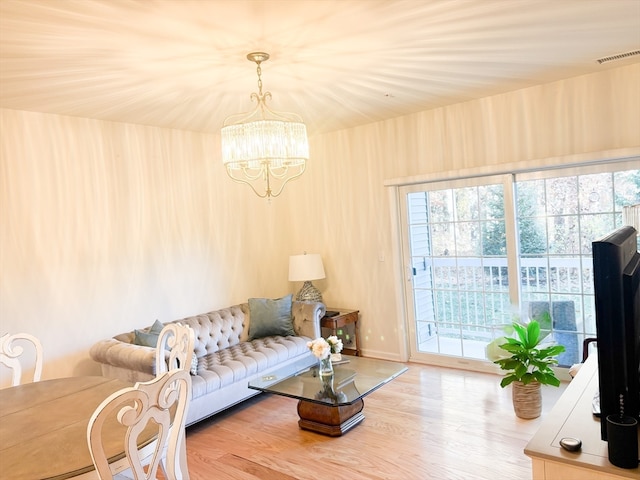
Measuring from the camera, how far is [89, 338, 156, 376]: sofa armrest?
3.34m

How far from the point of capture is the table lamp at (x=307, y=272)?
5.12 m

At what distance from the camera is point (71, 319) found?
150 inches

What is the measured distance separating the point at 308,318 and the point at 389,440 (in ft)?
5.75

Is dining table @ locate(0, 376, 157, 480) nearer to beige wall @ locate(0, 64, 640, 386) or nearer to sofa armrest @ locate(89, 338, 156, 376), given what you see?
sofa armrest @ locate(89, 338, 156, 376)

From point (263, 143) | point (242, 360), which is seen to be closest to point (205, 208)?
point (242, 360)

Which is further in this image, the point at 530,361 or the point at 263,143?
the point at 530,361

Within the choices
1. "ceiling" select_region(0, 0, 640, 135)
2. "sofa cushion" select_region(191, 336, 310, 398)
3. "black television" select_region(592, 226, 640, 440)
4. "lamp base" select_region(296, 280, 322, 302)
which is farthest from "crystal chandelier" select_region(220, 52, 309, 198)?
"lamp base" select_region(296, 280, 322, 302)

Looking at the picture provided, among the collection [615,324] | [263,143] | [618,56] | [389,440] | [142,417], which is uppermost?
[618,56]

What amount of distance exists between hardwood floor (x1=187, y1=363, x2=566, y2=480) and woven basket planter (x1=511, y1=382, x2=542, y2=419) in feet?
0.18

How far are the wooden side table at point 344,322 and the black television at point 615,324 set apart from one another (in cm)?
364

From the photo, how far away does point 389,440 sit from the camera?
321 centimetres

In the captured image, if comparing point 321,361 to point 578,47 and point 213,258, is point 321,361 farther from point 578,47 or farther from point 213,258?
point 578,47

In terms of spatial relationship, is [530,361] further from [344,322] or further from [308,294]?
[308,294]

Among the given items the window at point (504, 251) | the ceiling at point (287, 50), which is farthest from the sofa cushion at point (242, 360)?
the ceiling at point (287, 50)
